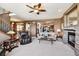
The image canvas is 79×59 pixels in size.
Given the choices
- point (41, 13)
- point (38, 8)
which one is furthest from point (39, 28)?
point (38, 8)

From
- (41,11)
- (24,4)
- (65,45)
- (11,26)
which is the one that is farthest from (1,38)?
(65,45)

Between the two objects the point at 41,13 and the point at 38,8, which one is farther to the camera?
the point at 41,13

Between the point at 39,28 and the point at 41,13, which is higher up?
the point at 41,13

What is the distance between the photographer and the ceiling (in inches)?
110

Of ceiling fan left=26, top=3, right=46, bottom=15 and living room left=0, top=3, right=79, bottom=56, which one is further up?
ceiling fan left=26, top=3, right=46, bottom=15

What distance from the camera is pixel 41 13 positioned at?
9.74 ft

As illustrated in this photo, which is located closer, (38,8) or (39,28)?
(38,8)

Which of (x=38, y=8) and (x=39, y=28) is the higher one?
(x=38, y=8)

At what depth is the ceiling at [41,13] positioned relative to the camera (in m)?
2.79

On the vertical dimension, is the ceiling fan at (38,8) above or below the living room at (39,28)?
above

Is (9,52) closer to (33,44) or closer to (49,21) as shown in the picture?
(33,44)

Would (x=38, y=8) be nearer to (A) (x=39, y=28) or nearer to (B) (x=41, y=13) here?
(B) (x=41, y=13)

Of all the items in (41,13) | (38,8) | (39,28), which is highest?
(38,8)

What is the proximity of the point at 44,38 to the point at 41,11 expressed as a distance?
74cm
